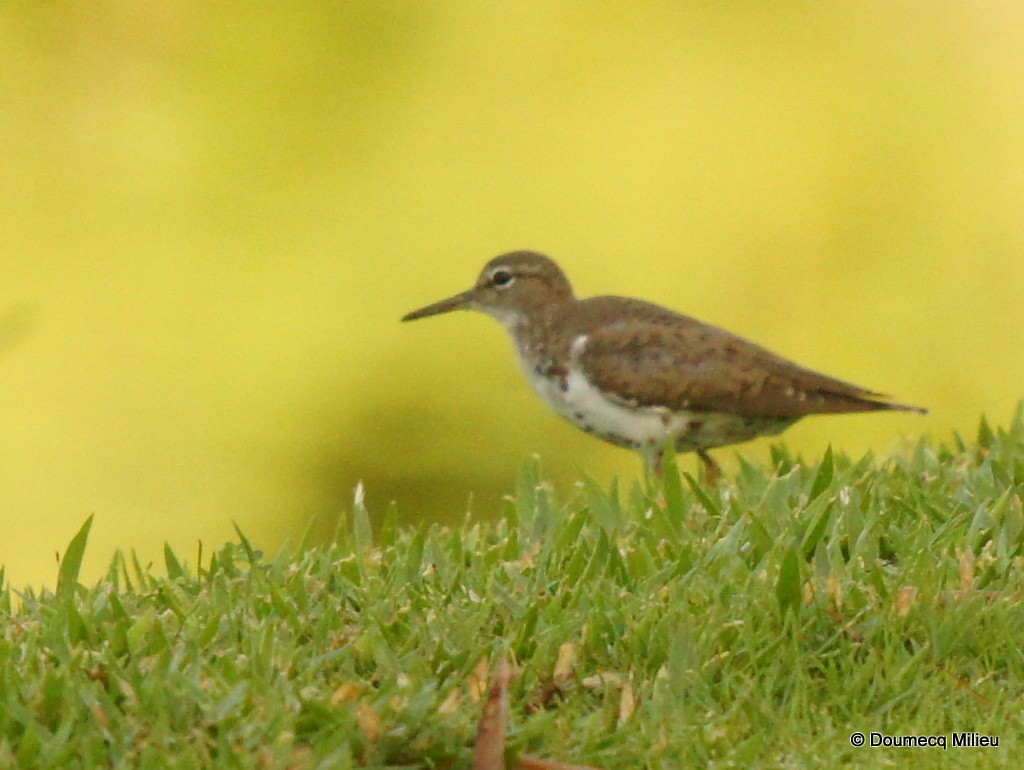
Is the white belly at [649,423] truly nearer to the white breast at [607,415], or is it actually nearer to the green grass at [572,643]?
the white breast at [607,415]

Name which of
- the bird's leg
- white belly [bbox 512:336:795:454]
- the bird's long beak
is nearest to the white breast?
white belly [bbox 512:336:795:454]

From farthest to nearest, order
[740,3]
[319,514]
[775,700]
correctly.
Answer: [740,3], [319,514], [775,700]

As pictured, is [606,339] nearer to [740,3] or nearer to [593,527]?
[593,527]

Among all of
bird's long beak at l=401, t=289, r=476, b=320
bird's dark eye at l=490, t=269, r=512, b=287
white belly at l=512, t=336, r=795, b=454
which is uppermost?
bird's dark eye at l=490, t=269, r=512, b=287

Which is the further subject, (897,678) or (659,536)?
(659,536)

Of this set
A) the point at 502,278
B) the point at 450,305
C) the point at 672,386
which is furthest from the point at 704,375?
the point at 450,305

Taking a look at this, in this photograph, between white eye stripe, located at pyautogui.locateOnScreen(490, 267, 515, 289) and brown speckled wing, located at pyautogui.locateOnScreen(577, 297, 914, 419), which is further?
white eye stripe, located at pyautogui.locateOnScreen(490, 267, 515, 289)

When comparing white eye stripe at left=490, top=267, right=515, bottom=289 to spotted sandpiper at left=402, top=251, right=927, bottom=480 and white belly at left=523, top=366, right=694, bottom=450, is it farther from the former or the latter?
white belly at left=523, top=366, right=694, bottom=450

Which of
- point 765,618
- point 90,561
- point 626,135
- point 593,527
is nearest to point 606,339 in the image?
point 593,527
